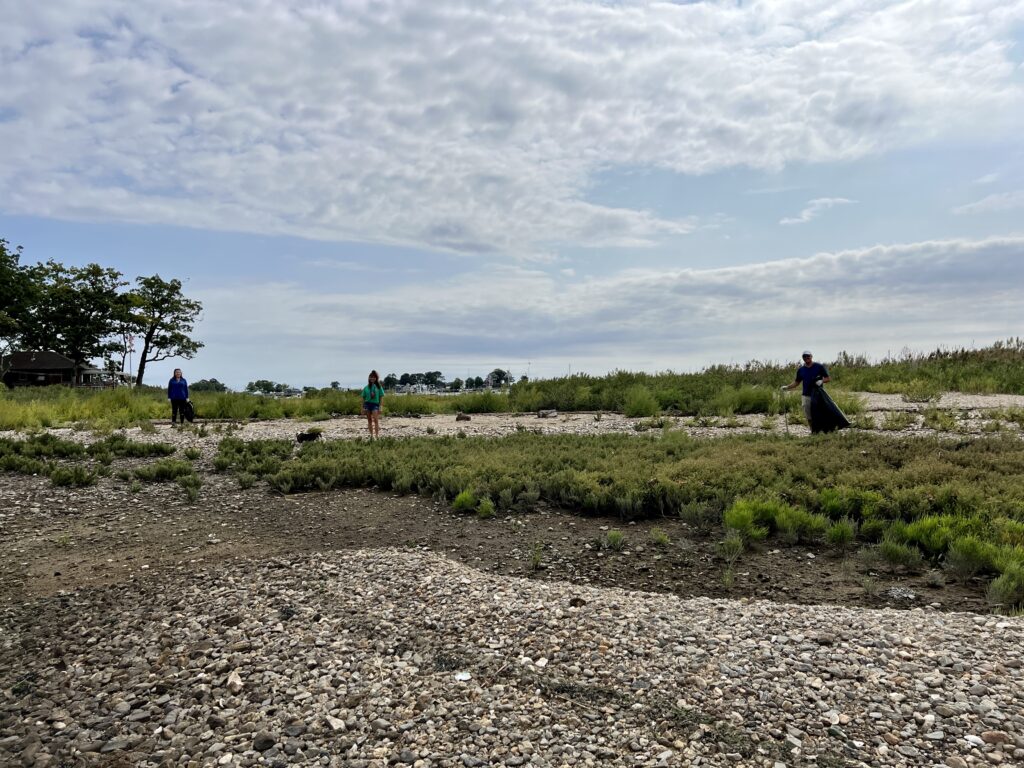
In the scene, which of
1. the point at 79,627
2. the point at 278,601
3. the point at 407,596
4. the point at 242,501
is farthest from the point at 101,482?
the point at 407,596

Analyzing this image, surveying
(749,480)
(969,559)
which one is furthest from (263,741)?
(749,480)

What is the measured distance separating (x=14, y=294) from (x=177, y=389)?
120 ft

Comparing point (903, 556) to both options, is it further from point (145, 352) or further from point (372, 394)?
point (145, 352)

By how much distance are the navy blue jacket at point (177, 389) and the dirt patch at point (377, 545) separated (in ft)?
29.8

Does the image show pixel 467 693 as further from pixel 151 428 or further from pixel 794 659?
pixel 151 428

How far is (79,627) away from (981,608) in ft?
22.4

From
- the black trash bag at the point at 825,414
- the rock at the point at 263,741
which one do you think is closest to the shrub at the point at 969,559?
the rock at the point at 263,741

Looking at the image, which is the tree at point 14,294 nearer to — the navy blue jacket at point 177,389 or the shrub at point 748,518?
the navy blue jacket at point 177,389

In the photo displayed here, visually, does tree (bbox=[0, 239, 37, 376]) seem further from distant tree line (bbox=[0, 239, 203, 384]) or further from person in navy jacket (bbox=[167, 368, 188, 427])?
person in navy jacket (bbox=[167, 368, 188, 427])

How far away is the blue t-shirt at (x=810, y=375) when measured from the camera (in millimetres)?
12164

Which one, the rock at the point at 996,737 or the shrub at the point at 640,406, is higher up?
the shrub at the point at 640,406

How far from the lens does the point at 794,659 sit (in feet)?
13.4

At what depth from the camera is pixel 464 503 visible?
8.34 metres

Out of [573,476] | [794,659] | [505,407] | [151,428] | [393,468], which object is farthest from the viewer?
[505,407]
